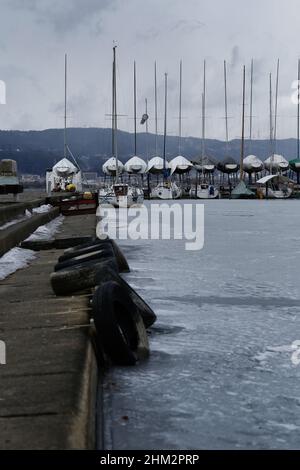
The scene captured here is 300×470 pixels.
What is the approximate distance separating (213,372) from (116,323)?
0.86 meters

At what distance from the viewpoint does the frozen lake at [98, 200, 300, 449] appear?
12.3ft

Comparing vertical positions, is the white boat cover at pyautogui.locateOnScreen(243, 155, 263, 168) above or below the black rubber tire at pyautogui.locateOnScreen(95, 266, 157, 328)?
above

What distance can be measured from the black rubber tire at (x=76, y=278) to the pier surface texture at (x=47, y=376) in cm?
31

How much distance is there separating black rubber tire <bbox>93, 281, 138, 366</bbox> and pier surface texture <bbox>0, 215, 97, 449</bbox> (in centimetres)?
17

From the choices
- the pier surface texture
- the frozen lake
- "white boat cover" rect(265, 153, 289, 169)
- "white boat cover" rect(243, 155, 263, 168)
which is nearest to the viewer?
the pier surface texture

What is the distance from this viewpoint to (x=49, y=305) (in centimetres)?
655

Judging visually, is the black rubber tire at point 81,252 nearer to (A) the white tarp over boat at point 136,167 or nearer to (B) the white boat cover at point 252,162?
(A) the white tarp over boat at point 136,167

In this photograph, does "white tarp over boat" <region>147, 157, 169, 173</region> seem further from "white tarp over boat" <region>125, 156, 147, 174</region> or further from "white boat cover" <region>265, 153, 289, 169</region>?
"white boat cover" <region>265, 153, 289, 169</region>

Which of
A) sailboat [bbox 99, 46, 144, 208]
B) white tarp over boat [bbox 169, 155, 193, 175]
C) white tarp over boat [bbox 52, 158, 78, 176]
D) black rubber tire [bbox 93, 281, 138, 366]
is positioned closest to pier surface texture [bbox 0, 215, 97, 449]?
black rubber tire [bbox 93, 281, 138, 366]

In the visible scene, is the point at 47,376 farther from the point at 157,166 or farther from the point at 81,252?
the point at 157,166

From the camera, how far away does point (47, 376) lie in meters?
3.93

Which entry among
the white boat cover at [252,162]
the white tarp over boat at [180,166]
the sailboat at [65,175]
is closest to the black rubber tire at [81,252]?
the sailboat at [65,175]

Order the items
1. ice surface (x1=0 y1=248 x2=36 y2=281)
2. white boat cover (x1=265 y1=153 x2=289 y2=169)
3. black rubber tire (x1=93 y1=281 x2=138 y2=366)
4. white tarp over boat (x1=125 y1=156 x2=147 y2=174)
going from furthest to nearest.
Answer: white tarp over boat (x1=125 y1=156 x2=147 y2=174), white boat cover (x1=265 y1=153 x2=289 y2=169), ice surface (x1=0 y1=248 x2=36 y2=281), black rubber tire (x1=93 y1=281 x2=138 y2=366)
